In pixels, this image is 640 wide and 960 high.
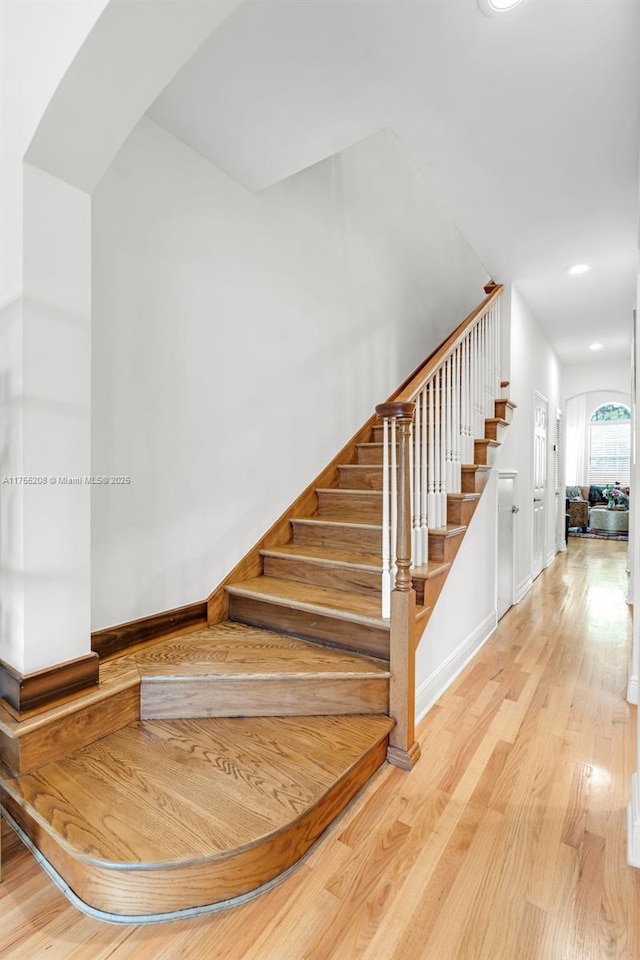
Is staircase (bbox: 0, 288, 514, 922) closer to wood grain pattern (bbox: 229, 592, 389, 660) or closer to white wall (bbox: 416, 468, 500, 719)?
wood grain pattern (bbox: 229, 592, 389, 660)

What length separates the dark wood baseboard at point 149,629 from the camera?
6.23ft

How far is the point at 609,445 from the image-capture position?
33.9 ft

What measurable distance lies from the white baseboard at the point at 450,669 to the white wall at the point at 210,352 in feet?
3.73

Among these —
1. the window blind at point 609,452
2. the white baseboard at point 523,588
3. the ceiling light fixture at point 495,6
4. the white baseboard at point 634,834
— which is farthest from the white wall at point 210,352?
the window blind at point 609,452

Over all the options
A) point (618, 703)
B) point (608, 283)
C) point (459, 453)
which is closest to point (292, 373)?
point (459, 453)

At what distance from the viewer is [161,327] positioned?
2090 mm

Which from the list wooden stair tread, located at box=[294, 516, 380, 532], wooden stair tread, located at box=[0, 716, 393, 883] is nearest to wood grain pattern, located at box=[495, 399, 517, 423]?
wooden stair tread, located at box=[294, 516, 380, 532]

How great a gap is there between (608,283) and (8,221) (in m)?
4.04

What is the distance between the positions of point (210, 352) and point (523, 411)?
9.73 feet

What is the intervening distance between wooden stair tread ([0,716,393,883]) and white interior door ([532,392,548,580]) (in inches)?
142

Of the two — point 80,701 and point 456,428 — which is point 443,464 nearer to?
point 456,428

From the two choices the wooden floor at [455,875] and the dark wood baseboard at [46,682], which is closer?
the wooden floor at [455,875]

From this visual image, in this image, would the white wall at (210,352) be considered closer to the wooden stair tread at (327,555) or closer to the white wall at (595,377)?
the wooden stair tread at (327,555)

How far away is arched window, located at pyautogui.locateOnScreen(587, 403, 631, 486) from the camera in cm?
1019
